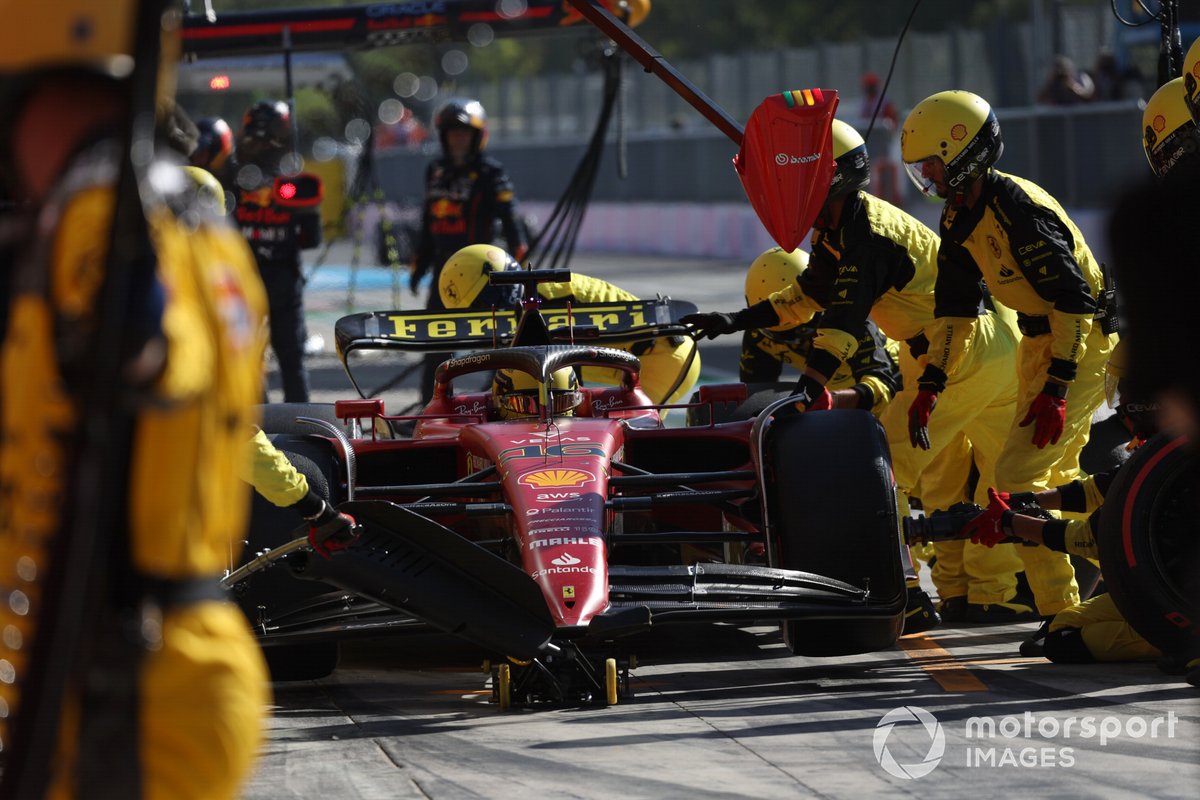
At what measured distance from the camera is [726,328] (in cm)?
766

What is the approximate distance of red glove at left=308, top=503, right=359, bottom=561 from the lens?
15.3ft

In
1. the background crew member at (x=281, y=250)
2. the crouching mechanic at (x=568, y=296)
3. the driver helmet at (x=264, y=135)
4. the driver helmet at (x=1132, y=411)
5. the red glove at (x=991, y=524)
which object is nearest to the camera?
the red glove at (x=991, y=524)

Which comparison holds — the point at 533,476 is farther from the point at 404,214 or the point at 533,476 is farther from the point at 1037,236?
the point at 404,214

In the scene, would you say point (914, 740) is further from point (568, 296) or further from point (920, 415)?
point (568, 296)

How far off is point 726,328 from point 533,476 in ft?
6.39

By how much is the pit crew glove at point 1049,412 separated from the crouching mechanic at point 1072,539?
1.41 feet

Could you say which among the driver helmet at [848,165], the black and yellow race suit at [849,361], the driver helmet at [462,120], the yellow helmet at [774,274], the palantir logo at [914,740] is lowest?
the palantir logo at [914,740]

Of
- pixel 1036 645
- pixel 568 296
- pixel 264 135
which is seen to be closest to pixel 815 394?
pixel 1036 645

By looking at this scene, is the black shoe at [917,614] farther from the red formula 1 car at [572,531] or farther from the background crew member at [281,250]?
the background crew member at [281,250]

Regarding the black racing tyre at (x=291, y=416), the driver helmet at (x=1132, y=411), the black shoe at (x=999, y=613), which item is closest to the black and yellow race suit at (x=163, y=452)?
the black racing tyre at (x=291, y=416)

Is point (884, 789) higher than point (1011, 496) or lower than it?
lower

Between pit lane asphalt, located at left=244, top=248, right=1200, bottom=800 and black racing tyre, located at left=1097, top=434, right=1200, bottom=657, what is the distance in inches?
8.3

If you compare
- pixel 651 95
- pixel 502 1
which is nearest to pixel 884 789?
pixel 502 1

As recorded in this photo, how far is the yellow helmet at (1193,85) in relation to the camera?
6.75 metres
